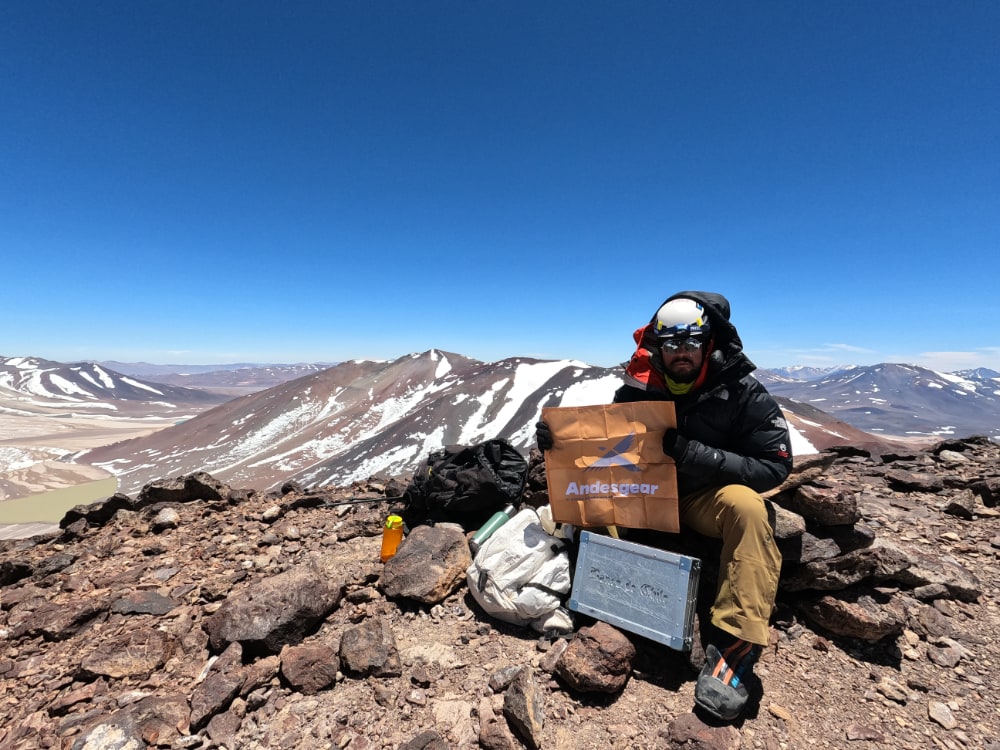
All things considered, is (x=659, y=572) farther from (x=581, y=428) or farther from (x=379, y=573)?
(x=379, y=573)

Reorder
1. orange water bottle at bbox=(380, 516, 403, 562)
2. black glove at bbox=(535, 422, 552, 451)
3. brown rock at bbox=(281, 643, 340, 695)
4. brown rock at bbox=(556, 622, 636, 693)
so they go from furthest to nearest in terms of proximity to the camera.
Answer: orange water bottle at bbox=(380, 516, 403, 562) < black glove at bbox=(535, 422, 552, 451) < brown rock at bbox=(281, 643, 340, 695) < brown rock at bbox=(556, 622, 636, 693)

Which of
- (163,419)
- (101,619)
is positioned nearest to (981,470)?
(101,619)

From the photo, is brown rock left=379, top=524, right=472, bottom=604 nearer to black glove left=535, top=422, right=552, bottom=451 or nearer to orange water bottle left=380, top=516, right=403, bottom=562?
orange water bottle left=380, top=516, right=403, bottom=562

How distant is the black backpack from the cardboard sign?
125 centimetres

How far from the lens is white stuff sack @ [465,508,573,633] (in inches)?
128

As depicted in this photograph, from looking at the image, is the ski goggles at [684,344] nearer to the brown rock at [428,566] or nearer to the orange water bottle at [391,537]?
the brown rock at [428,566]

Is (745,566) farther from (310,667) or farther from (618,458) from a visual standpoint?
(310,667)

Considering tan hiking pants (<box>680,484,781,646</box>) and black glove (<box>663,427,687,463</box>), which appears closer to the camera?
tan hiking pants (<box>680,484,781,646</box>)

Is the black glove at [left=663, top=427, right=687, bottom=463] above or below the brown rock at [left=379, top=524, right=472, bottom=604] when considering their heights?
above

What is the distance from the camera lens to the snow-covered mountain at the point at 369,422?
6107cm

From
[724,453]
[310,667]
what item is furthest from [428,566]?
[724,453]

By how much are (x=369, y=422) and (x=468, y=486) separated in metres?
81.7

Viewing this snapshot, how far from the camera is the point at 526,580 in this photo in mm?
3379

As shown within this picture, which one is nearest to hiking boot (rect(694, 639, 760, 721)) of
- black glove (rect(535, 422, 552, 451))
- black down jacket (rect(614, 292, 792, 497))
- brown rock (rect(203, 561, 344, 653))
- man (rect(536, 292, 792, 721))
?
man (rect(536, 292, 792, 721))
